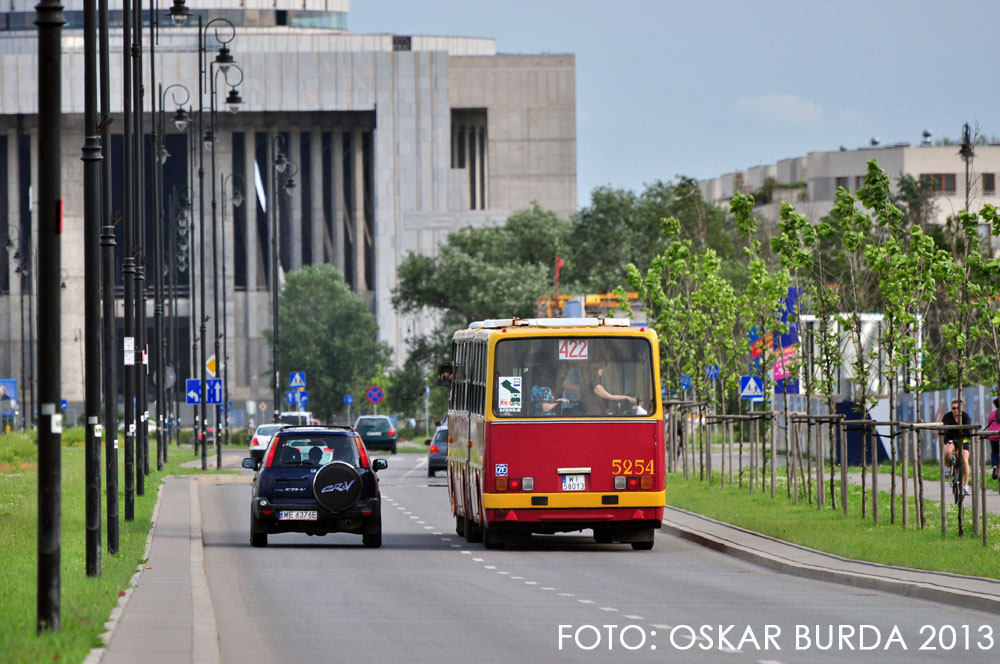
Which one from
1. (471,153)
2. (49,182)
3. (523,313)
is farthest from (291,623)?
(471,153)

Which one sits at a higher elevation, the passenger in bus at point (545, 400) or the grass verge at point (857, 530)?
the passenger in bus at point (545, 400)

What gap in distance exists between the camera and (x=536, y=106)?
114m

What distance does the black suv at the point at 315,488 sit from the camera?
2538 centimetres

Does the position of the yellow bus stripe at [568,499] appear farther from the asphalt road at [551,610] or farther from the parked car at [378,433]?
the parked car at [378,433]

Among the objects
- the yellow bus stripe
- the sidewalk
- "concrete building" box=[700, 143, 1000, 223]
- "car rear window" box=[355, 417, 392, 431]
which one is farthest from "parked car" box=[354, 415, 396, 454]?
"concrete building" box=[700, 143, 1000, 223]

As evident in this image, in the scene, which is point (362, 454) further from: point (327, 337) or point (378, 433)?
point (327, 337)

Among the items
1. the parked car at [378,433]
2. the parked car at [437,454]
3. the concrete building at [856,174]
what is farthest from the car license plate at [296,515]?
the concrete building at [856,174]

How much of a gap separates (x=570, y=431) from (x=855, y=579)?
6.71 m

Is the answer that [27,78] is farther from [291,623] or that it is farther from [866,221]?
[291,623]

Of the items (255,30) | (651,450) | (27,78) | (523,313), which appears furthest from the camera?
(255,30)

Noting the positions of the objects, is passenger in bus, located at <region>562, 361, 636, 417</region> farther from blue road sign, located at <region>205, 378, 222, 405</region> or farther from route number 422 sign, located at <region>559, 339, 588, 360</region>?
blue road sign, located at <region>205, 378, 222, 405</region>

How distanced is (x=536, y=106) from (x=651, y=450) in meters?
90.0

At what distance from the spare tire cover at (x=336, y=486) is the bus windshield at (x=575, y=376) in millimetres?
2184

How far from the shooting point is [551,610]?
1666cm
